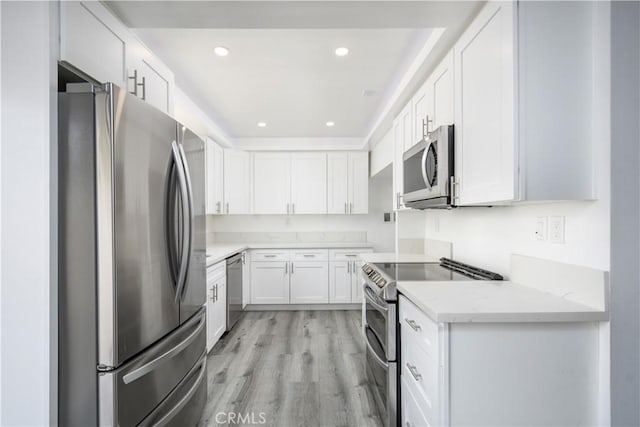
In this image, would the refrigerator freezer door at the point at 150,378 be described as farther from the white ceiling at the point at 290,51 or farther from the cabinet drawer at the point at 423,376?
the white ceiling at the point at 290,51

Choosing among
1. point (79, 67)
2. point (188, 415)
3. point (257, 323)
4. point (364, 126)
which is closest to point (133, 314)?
point (188, 415)

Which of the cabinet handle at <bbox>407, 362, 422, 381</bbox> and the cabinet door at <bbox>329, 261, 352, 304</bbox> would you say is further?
the cabinet door at <bbox>329, 261, 352, 304</bbox>

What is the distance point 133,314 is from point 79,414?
38 centimetres

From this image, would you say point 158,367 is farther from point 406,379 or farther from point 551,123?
point 551,123

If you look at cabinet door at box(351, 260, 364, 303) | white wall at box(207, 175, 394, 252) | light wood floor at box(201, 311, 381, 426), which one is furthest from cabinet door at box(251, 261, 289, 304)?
cabinet door at box(351, 260, 364, 303)

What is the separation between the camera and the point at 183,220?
1525 millimetres

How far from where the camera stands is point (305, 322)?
3.78 metres

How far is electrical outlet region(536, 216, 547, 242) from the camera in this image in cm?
145

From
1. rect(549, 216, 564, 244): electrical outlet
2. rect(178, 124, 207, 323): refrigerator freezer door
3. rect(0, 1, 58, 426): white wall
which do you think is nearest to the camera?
rect(0, 1, 58, 426): white wall

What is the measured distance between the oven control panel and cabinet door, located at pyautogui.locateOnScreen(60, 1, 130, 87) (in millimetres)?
1667

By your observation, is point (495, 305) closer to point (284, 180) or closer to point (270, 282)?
point (270, 282)

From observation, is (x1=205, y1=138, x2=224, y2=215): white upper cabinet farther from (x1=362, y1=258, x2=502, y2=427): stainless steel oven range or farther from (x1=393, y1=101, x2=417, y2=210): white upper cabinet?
(x1=362, y1=258, x2=502, y2=427): stainless steel oven range

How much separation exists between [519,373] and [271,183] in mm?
3805

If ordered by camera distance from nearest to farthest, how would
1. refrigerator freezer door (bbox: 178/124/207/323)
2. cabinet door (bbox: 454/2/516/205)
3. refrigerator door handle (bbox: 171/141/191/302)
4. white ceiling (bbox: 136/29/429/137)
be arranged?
1. cabinet door (bbox: 454/2/516/205)
2. refrigerator door handle (bbox: 171/141/191/302)
3. refrigerator freezer door (bbox: 178/124/207/323)
4. white ceiling (bbox: 136/29/429/137)
